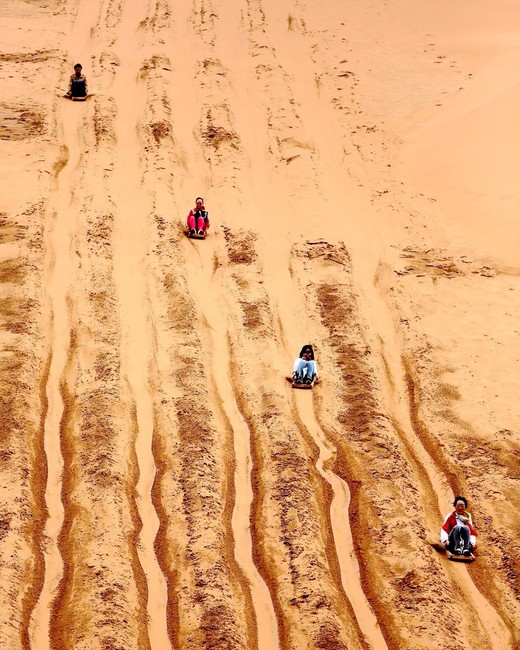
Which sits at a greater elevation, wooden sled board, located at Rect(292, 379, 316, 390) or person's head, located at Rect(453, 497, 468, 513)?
wooden sled board, located at Rect(292, 379, 316, 390)

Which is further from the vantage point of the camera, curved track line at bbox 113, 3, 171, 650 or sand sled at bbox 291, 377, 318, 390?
sand sled at bbox 291, 377, 318, 390

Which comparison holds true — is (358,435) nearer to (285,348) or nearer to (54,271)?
(285,348)

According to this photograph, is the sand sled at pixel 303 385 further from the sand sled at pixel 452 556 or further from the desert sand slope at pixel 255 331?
the sand sled at pixel 452 556

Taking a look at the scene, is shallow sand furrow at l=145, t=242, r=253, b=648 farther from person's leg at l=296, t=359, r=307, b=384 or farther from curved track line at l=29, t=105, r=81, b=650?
person's leg at l=296, t=359, r=307, b=384

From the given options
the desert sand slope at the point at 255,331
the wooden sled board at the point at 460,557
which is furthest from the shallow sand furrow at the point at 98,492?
the wooden sled board at the point at 460,557

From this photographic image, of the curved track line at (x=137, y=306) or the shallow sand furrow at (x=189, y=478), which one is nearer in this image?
the shallow sand furrow at (x=189, y=478)

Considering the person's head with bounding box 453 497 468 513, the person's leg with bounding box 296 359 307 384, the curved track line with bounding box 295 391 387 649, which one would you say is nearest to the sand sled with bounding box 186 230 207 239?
the person's leg with bounding box 296 359 307 384

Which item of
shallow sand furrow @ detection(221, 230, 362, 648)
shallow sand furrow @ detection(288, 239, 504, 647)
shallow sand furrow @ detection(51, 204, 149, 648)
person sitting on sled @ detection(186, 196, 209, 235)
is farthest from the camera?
person sitting on sled @ detection(186, 196, 209, 235)

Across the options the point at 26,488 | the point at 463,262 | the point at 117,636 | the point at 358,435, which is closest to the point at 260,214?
the point at 463,262
